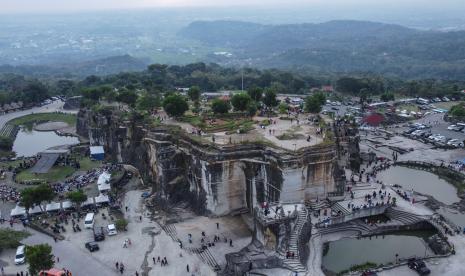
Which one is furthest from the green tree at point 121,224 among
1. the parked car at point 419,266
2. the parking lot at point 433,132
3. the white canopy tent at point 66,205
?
the parking lot at point 433,132

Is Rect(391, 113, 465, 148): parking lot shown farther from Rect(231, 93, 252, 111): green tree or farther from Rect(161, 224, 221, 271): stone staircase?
Rect(161, 224, 221, 271): stone staircase

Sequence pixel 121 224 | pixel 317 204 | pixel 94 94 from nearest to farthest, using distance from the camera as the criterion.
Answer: pixel 121 224
pixel 317 204
pixel 94 94

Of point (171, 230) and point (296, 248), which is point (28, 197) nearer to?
point (171, 230)

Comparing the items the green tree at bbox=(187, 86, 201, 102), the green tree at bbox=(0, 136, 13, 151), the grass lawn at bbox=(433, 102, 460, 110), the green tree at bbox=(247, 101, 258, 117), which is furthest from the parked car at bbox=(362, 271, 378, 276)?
the grass lawn at bbox=(433, 102, 460, 110)

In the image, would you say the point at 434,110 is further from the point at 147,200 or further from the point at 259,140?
the point at 147,200

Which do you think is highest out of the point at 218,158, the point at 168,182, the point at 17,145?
the point at 218,158

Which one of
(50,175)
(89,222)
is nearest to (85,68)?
(50,175)

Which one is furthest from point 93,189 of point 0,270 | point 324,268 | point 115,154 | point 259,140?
point 324,268
